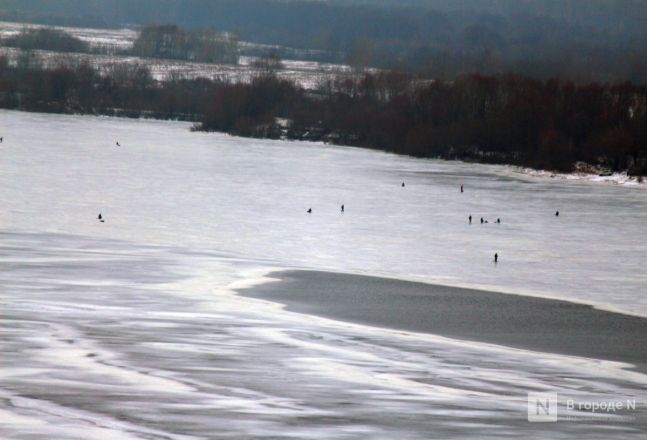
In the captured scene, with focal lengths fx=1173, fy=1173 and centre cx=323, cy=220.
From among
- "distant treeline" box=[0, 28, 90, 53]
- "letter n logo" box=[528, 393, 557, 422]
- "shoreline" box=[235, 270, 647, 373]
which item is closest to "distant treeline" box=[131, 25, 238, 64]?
"distant treeline" box=[0, 28, 90, 53]

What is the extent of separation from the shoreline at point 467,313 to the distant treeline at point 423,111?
137ft

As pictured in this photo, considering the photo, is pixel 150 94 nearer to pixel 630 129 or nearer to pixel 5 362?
pixel 630 129

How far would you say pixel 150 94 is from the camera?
113375 mm

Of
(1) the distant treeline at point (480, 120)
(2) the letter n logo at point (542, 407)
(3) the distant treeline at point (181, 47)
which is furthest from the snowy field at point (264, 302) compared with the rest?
(3) the distant treeline at point (181, 47)

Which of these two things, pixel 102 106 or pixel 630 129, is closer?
pixel 630 129

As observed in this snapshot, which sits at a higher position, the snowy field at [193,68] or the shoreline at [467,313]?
the snowy field at [193,68]

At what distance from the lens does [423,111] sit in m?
79.9

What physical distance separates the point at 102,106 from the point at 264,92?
17.8 m

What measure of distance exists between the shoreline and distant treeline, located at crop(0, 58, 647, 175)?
4164 centimetres

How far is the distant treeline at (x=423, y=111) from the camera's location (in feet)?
218

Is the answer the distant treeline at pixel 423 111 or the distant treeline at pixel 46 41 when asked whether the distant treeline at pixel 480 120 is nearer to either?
the distant treeline at pixel 423 111

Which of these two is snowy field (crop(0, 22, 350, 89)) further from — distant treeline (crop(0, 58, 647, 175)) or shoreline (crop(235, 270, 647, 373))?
shoreline (crop(235, 270, 647, 373))

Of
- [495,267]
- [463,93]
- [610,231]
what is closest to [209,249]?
[495,267]

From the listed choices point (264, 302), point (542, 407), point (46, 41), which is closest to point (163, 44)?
point (46, 41)
